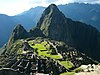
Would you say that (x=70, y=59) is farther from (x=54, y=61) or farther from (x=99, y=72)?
(x=99, y=72)

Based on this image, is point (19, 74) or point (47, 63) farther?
point (47, 63)

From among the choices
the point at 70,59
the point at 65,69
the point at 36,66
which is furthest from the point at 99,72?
the point at 70,59

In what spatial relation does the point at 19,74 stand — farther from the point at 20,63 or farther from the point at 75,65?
the point at 75,65

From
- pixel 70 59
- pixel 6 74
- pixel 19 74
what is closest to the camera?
pixel 6 74

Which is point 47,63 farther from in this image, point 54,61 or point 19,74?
point 19,74

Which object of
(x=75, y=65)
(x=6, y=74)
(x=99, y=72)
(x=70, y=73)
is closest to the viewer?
(x=6, y=74)

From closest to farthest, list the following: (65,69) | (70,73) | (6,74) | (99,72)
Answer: (6,74), (99,72), (70,73), (65,69)

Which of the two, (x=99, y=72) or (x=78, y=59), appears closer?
(x=99, y=72)

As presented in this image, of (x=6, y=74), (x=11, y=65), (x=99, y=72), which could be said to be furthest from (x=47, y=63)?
(x=6, y=74)

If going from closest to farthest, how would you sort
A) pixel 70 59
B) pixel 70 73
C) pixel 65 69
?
pixel 70 73 → pixel 65 69 → pixel 70 59
